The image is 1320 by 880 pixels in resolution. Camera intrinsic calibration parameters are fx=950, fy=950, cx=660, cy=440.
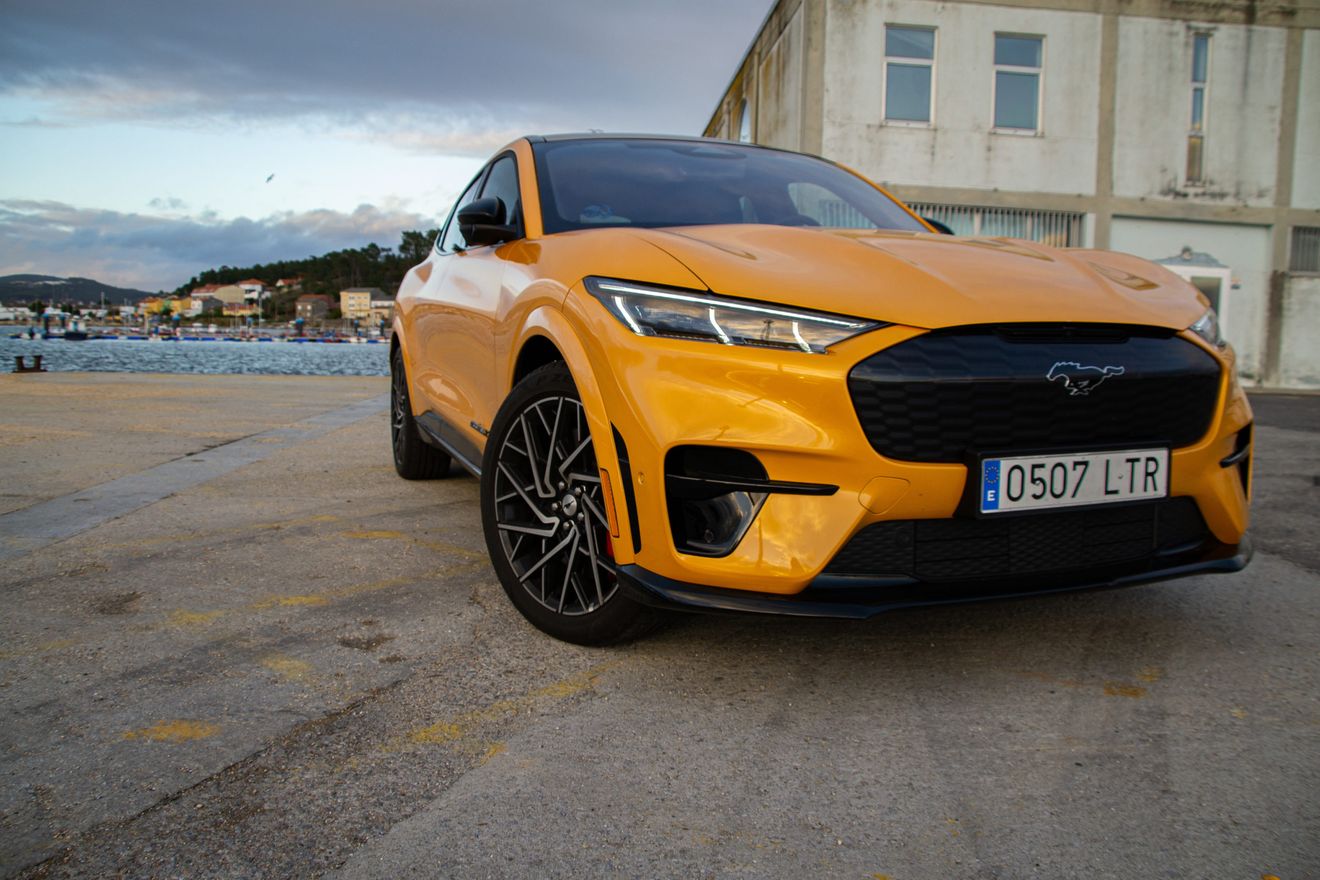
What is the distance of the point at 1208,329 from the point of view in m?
2.40

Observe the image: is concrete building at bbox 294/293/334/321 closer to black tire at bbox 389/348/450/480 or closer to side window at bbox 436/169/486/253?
black tire at bbox 389/348/450/480

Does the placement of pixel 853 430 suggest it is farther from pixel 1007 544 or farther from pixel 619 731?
pixel 619 731

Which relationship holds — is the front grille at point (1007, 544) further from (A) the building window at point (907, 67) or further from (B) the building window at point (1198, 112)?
(B) the building window at point (1198, 112)

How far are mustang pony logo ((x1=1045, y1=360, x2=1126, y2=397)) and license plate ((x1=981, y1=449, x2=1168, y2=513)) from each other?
144 millimetres

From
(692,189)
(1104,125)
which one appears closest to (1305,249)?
(1104,125)

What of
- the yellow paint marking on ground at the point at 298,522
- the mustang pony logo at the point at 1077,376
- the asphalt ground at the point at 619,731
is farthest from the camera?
the yellow paint marking on ground at the point at 298,522

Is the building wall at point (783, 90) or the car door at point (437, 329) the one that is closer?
the car door at point (437, 329)

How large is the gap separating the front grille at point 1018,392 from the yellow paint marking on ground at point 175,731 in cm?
152

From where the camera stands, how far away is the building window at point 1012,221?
16.8 m

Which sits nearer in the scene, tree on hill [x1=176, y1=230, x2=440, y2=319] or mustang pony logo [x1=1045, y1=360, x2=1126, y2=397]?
mustang pony logo [x1=1045, y1=360, x2=1126, y2=397]

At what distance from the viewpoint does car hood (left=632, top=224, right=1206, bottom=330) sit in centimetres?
207

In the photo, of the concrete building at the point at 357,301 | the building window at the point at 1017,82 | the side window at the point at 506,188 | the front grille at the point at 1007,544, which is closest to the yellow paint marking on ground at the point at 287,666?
the front grille at the point at 1007,544

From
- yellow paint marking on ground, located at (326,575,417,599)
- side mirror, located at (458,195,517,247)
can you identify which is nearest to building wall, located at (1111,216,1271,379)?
side mirror, located at (458,195,517,247)

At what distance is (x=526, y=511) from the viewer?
267 centimetres
